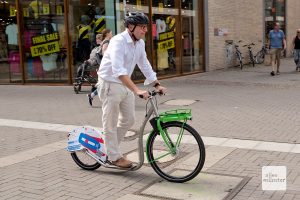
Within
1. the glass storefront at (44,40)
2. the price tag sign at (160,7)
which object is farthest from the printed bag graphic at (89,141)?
the price tag sign at (160,7)

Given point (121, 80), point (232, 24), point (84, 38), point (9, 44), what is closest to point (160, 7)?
point (84, 38)

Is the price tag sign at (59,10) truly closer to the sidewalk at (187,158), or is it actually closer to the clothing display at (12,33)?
the clothing display at (12,33)

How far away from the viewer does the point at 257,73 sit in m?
17.3

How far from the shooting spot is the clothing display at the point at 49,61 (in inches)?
572

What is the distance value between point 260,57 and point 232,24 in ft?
9.51

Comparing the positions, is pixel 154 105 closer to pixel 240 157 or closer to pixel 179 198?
pixel 179 198

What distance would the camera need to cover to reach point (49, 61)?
48.0 ft

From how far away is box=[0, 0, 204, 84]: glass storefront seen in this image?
14.1 m

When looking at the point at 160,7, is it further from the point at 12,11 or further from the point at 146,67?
the point at 146,67

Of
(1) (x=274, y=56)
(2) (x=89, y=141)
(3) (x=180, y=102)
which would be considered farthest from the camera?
(1) (x=274, y=56)

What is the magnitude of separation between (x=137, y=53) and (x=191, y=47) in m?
12.2

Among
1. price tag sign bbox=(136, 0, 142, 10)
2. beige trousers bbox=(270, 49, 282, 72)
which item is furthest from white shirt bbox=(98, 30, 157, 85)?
beige trousers bbox=(270, 49, 282, 72)

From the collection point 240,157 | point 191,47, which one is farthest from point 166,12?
point 240,157

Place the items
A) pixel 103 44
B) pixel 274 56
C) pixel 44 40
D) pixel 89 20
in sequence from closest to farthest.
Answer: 1. pixel 103 44
2. pixel 89 20
3. pixel 44 40
4. pixel 274 56
